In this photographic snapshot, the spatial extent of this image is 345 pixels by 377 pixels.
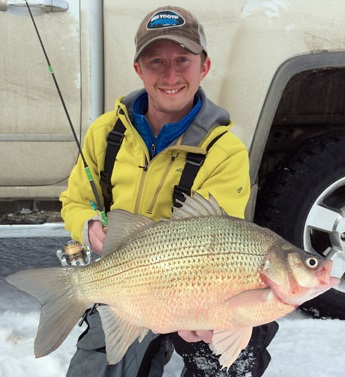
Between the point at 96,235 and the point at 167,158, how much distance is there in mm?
416

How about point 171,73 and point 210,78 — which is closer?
point 171,73

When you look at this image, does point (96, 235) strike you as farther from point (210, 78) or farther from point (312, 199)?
point (312, 199)

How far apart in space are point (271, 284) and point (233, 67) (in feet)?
4.64

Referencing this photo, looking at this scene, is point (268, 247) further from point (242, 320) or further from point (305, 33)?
point (305, 33)

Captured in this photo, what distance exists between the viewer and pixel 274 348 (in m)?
2.73

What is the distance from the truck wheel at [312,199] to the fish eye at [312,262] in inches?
52.9

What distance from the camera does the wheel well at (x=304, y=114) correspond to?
298cm

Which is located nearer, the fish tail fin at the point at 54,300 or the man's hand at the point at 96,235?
the fish tail fin at the point at 54,300

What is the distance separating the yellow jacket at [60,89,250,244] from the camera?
6.93 feet

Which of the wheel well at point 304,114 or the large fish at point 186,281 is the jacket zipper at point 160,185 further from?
the wheel well at point 304,114

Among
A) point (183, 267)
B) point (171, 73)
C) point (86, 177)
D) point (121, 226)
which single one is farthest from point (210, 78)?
point (183, 267)

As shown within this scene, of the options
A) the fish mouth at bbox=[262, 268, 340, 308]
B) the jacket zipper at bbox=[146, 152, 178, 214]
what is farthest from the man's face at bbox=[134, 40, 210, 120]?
the fish mouth at bbox=[262, 268, 340, 308]

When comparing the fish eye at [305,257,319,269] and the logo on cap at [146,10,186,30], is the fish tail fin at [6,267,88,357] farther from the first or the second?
the logo on cap at [146,10,186,30]

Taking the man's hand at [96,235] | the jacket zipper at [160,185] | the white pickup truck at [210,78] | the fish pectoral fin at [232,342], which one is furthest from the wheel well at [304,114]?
the fish pectoral fin at [232,342]
